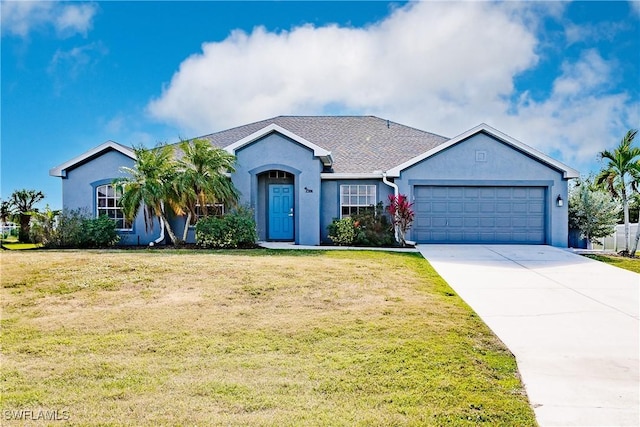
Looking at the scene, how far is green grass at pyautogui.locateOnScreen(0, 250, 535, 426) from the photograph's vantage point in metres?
4.14

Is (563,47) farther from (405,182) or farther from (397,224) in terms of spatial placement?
(397,224)

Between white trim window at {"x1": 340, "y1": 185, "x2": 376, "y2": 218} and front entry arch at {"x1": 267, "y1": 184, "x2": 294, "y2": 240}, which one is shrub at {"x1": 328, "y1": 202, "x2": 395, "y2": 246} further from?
front entry arch at {"x1": 267, "y1": 184, "x2": 294, "y2": 240}

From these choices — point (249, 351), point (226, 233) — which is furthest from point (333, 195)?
point (249, 351)

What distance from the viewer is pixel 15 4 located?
10922 millimetres

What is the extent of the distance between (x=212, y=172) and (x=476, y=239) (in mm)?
9973

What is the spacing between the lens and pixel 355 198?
17.9 m

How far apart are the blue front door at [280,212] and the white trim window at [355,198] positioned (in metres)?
2.03

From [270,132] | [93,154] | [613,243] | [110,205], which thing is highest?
[270,132]

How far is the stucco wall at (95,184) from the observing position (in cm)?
1777

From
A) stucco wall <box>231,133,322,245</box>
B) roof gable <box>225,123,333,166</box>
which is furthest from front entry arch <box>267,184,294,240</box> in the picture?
roof gable <box>225,123,333,166</box>

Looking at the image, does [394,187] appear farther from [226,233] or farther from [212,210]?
[212,210]

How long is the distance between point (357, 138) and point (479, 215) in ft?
23.0

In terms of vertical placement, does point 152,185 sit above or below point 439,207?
above
